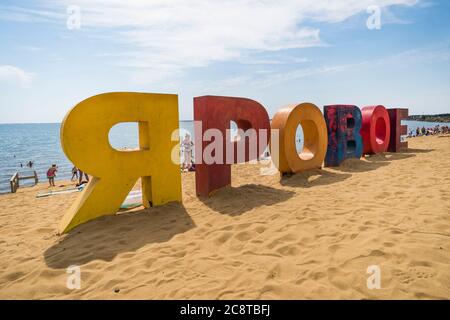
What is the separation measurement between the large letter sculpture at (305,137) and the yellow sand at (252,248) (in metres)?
2.20

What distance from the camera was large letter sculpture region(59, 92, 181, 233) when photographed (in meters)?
5.44

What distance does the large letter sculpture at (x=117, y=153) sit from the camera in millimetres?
5441

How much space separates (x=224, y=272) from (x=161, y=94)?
14.5 feet

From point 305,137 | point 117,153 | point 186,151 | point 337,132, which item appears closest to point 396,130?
point 337,132

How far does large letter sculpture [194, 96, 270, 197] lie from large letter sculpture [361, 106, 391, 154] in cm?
693

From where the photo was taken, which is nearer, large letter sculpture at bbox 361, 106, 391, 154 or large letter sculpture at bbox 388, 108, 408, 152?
large letter sculpture at bbox 361, 106, 391, 154

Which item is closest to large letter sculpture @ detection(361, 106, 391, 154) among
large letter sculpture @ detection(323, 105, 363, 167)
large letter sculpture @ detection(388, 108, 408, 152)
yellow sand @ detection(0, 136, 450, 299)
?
large letter sculpture @ detection(388, 108, 408, 152)

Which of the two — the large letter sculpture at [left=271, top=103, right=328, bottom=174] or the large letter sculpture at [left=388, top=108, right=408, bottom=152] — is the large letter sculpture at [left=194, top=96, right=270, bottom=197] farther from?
the large letter sculpture at [left=388, top=108, right=408, bottom=152]

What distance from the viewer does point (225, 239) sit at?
4.62 metres

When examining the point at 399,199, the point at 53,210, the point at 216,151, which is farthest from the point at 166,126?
the point at 399,199

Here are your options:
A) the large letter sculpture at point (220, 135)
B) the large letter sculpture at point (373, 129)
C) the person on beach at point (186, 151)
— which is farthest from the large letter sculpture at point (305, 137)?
the person on beach at point (186, 151)

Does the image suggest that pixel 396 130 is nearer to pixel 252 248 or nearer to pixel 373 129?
pixel 373 129

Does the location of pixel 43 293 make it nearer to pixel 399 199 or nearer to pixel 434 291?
pixel 434 291

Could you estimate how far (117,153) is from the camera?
5.98 meters
